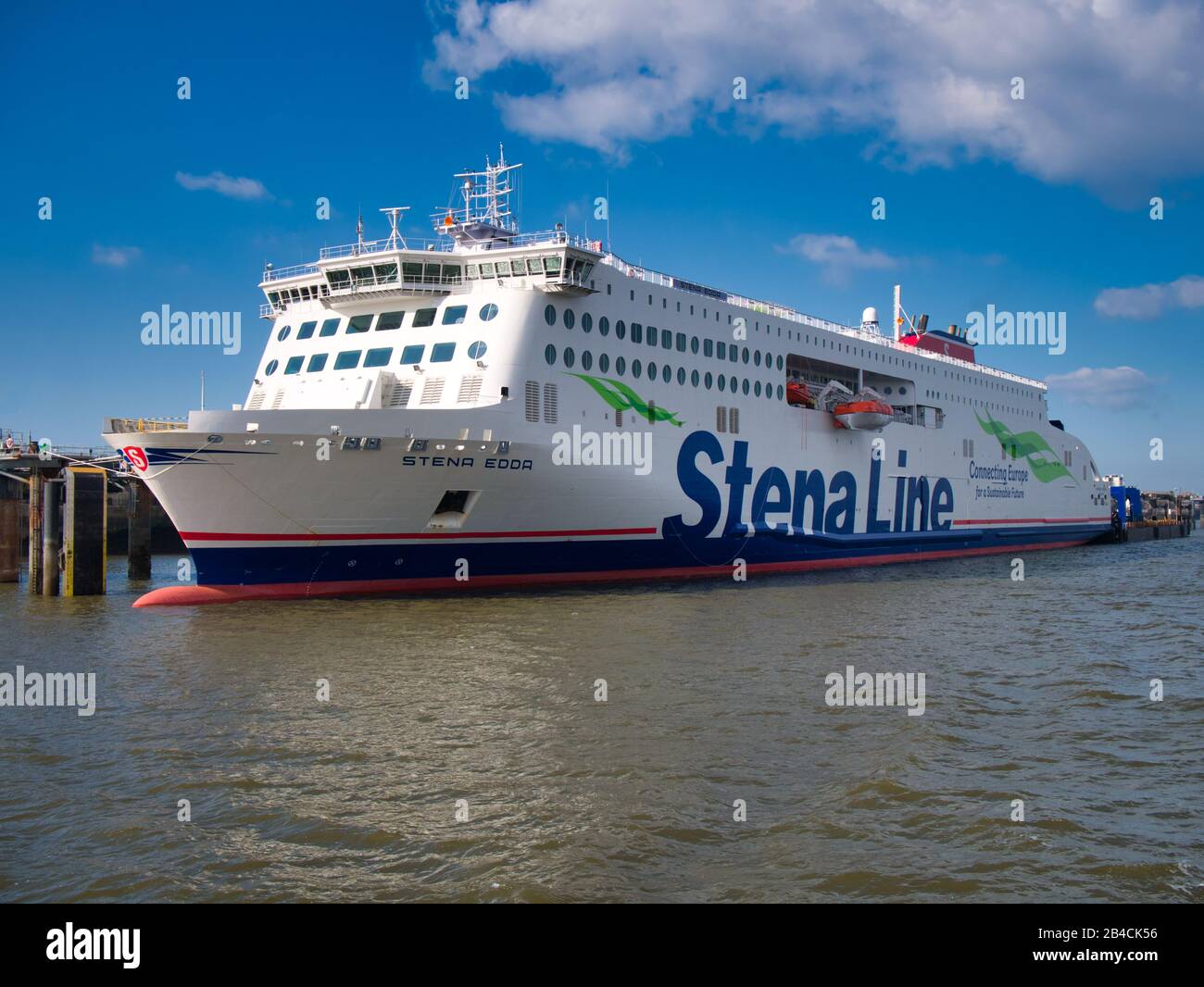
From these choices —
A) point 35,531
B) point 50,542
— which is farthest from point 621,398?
point 35,531

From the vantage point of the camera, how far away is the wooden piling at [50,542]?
21484 millimetres

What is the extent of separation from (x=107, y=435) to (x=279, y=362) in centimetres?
636

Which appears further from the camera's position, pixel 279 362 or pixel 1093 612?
pixel 279 362

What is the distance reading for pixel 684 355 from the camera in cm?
2430

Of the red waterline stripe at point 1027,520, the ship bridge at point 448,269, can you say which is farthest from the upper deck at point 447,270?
the red waterline stripe at point 1027,520

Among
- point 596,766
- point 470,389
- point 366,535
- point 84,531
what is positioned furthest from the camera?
point 84,531

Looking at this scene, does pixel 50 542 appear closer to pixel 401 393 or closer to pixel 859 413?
pixel 401 393

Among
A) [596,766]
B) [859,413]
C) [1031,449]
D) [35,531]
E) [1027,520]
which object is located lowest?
[596,766]

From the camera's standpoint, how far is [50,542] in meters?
21.7

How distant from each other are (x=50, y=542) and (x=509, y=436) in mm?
11723

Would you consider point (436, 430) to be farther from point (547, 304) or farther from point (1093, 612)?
point (1093, 612)
